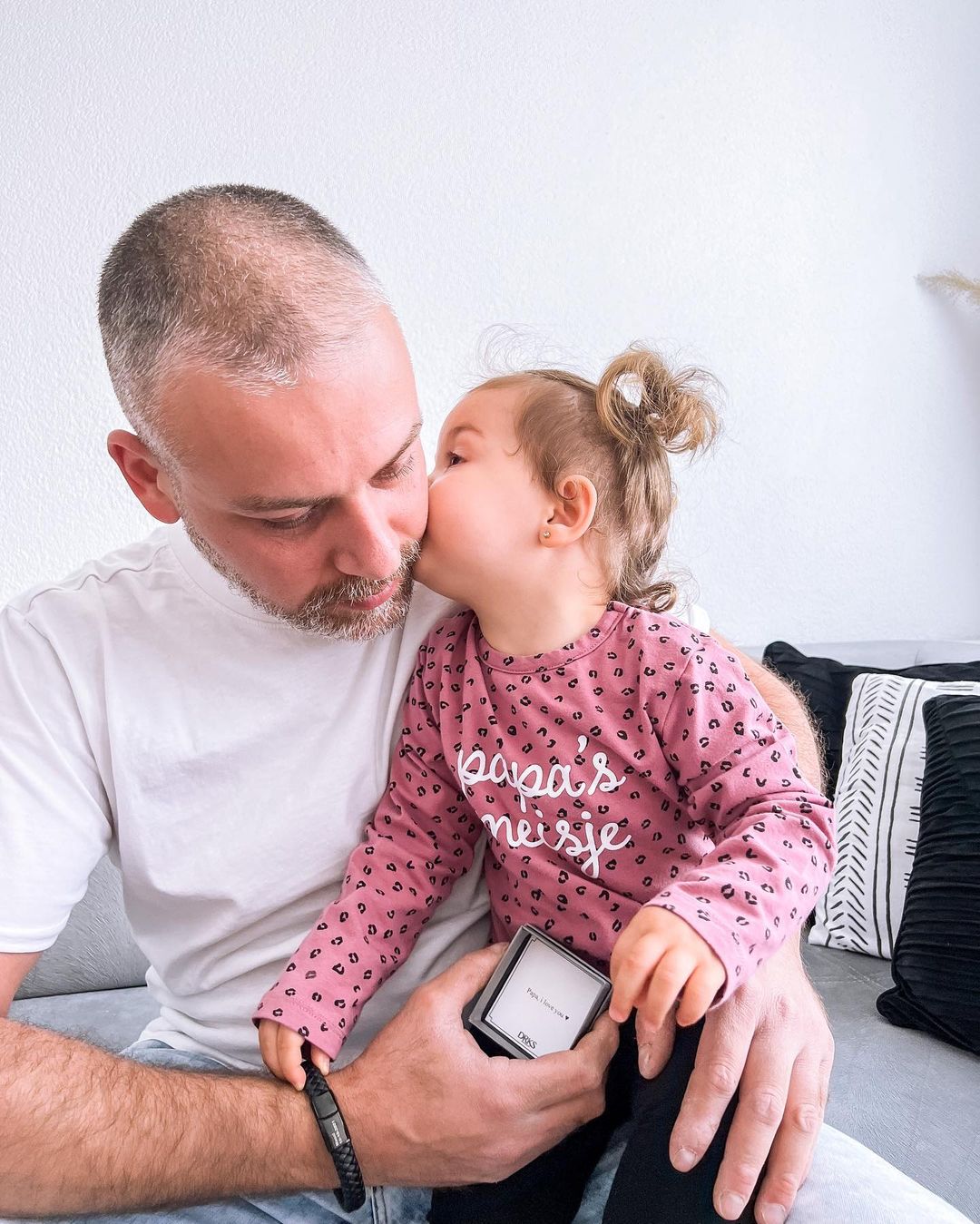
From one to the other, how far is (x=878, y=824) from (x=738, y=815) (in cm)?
88

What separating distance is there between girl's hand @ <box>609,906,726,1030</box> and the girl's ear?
1.41ft

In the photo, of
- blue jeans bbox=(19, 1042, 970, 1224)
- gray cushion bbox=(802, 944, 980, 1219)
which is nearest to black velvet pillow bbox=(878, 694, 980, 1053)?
gray cushion bbox=(802, 944, 980, 1219)

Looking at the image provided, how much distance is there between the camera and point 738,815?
98cm

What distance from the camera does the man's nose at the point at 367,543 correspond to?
1.01 metres

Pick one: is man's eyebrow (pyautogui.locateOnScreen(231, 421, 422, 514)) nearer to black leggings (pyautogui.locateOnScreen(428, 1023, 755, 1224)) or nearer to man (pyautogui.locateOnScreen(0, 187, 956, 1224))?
man (pyautogui.locateOnScreen(0, 187, 956, 1224))

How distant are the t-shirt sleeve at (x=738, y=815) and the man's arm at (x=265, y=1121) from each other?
23 cm

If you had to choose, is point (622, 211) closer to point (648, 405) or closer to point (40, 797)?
point (648, 405)

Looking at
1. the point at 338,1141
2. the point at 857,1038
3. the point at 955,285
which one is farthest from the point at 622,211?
the point at 338,1141

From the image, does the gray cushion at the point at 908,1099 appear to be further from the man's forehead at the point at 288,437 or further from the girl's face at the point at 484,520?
the man's forehead at the point at 288,437

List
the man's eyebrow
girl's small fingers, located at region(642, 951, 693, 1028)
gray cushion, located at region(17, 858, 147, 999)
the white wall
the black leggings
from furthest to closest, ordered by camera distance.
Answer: the white wall → gray cushion, located at region(17, 858, 147, 999) → the man's eyebrow → the black leggings → girl's small fingers, located at region(642, 951, 693, 1028)

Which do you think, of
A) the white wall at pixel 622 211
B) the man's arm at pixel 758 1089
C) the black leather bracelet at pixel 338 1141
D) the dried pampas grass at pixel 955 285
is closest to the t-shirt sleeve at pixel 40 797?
the black leather bracelet at pixel 338 1141

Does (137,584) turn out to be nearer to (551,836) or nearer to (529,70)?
(551,836)

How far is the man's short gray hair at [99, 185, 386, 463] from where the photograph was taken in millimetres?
956

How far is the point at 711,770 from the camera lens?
99 cm
